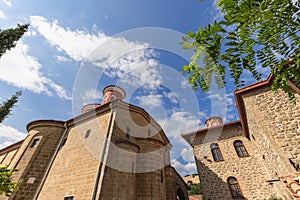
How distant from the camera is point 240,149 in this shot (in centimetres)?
1137

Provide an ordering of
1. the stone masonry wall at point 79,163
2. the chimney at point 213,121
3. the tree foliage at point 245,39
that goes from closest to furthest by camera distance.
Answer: the tree foliage at point 245,39 < the stone masonry wall at point 79,163 < the chimney at point 213,121

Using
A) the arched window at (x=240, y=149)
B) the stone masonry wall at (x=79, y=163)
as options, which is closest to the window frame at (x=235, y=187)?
the arched window at (x=240, y=149)

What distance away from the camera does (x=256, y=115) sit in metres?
7.53

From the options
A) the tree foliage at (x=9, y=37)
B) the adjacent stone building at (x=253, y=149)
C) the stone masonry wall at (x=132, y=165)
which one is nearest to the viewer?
the adjacent stone building at (x=253, y=149)

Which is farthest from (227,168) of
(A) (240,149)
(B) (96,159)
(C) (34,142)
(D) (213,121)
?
(C) (34,142)

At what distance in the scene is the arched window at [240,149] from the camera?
11.1m

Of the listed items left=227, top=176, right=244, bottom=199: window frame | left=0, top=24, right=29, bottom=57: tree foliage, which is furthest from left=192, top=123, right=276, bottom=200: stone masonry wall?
left=0, top=24, right=29, bottom=57: tree foliage

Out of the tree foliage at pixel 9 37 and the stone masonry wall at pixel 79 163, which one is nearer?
the stone masonry wall at pixel 79 163

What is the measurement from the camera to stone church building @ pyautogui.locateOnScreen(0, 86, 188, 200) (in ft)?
25.5

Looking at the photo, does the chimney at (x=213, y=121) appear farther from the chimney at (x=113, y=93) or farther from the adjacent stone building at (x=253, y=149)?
the chimney at (x=113, y=93)

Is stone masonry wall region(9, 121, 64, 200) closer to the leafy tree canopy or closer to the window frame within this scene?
the leafy tree canopy

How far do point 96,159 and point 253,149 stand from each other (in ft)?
37.6

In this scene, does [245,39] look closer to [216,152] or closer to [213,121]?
[216,152]

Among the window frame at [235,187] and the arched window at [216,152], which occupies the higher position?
the arched window at [216,152]
